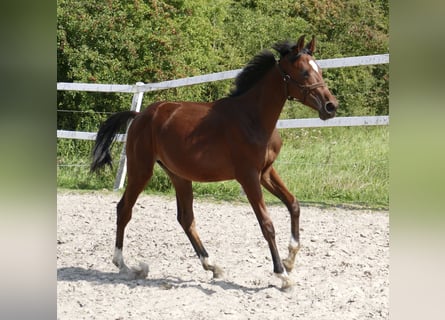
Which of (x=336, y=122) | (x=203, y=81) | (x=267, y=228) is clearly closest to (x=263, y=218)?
(x=267, y=228)

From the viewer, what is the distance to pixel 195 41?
5887 mm

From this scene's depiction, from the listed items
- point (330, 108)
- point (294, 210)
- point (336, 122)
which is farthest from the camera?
point (336, 122)

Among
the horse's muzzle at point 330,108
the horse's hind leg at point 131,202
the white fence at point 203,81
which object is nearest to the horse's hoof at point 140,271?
the horse's hind leg at point 131,202

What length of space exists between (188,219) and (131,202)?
1.28 ft

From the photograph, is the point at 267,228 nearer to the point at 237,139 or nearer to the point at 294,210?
the point at 294,210

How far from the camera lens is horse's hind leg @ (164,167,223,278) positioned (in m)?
3.74

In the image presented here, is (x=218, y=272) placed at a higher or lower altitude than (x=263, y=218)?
lower

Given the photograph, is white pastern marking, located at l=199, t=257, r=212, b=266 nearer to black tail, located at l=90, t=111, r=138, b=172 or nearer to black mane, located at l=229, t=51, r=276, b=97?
black tail, located at l=90, t=111, r=138, b=172

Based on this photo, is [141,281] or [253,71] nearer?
[253,71]

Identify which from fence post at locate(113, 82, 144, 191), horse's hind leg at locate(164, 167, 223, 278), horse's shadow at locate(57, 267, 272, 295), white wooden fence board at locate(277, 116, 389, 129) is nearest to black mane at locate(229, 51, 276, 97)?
horse's hind leg at locate(164, 167, 223, 278)

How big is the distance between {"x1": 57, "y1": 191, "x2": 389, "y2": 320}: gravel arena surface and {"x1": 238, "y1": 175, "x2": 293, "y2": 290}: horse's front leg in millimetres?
87

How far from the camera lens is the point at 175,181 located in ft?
12.8

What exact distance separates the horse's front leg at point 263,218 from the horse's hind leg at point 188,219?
0.46 metres
